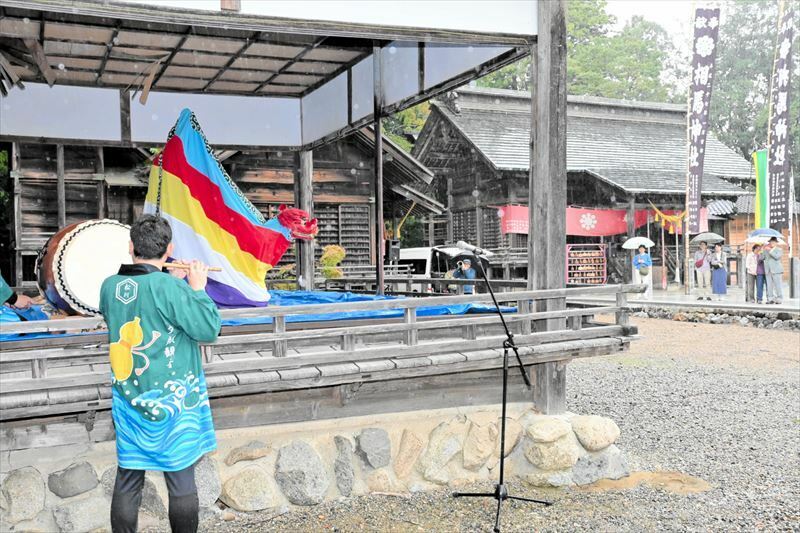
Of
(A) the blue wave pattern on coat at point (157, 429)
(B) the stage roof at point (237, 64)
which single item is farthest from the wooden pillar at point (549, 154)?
(A) the blue wave pattern on coat at point (157, 429)

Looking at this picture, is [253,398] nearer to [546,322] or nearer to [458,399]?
[458,399]

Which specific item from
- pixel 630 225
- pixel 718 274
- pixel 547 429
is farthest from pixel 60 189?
pixel 630 225

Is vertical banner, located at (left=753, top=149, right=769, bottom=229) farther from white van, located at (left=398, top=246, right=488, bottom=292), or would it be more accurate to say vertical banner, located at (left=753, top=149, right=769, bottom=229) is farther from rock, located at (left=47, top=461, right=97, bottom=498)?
rock, located at (left=47, top=461, right=97, bottom=498)

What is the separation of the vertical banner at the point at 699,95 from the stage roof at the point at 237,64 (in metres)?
12.8

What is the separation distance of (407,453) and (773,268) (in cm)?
1458

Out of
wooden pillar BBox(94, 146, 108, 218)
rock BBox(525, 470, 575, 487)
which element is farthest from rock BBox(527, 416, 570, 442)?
wooden pillar BBox(94, 146, 108, 218)

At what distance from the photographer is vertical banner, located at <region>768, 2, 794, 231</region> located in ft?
57.4

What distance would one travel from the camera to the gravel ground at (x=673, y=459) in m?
5.48

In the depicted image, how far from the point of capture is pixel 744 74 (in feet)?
144

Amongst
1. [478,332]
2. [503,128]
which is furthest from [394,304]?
[503,128]

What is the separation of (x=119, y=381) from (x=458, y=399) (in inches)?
129

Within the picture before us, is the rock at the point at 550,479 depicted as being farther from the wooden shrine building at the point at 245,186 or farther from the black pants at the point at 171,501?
the wooden shrine building at the point at 245,186

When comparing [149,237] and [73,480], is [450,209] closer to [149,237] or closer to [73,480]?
[73,480]

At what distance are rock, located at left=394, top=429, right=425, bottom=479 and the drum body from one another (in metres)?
2.64
